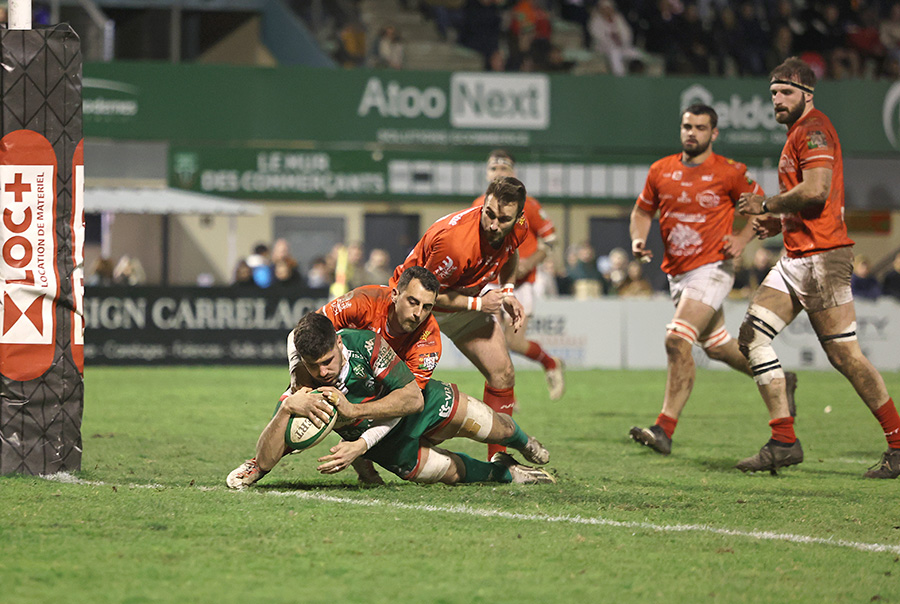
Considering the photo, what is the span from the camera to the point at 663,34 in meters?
25.0

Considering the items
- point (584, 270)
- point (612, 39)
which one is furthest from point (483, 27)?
point (584, 270)

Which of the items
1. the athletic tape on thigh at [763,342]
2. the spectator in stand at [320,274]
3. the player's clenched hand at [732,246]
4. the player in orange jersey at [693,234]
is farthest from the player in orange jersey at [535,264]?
the spectator in stand at [320,274]

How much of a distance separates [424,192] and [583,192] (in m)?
2.87

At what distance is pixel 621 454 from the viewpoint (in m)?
8.09

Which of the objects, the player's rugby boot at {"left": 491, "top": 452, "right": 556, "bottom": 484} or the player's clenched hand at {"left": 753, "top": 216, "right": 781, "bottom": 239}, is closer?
the player's rugby boot at {"left": 491, "top": 452, "right": 556, "bottom": 484}

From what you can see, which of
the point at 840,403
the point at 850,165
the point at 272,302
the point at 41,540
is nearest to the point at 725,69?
the point at 850,165

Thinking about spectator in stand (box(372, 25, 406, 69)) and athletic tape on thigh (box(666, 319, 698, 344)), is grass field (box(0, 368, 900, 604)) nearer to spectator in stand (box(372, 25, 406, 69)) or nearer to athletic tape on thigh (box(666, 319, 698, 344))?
athletic tape on thigh (box(666, 319, 698, 344))

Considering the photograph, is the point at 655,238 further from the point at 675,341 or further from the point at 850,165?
the point at 675,341

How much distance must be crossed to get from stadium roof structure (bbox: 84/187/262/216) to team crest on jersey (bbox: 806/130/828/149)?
1505 cm

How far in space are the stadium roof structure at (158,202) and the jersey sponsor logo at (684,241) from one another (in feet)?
44.0

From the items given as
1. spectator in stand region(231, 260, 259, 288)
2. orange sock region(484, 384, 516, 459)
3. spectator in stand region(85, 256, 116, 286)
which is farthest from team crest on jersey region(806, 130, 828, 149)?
spectator in stand region(85, 256, 116, 286)

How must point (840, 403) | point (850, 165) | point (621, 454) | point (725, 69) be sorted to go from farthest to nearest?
1. point (725, 69)
2. point (850, 165)
3. point (840, 403)
4. point (621, 454)

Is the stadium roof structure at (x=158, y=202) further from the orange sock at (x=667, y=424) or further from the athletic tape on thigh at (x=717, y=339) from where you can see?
the orange sock at (x=667, y=424)

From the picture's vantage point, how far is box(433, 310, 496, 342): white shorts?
7.20 metres
